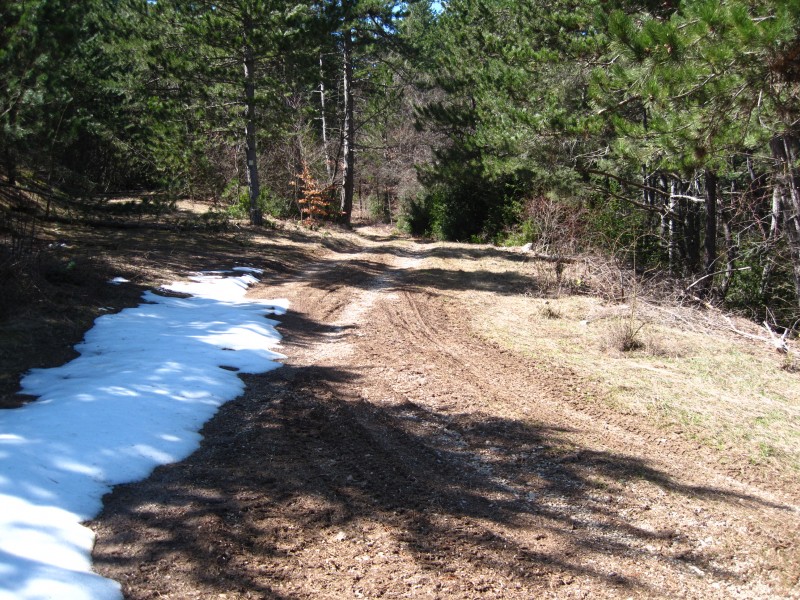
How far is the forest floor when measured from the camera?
10.8 feet

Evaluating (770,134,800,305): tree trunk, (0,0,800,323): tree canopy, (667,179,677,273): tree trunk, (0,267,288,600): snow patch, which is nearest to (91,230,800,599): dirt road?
(0,267,288,600): snow patch

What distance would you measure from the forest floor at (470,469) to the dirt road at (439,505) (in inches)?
0.6

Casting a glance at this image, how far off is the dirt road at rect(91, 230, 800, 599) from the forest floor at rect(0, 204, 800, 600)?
0.05 feet

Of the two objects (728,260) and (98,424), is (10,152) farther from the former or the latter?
(728,260)

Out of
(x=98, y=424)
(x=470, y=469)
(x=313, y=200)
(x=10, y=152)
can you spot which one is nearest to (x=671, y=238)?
(x=470, y=469)

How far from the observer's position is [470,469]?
15.1 feet

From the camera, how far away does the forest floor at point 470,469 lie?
3.30 m

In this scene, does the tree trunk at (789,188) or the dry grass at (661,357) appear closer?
the dry grass at (661,357)

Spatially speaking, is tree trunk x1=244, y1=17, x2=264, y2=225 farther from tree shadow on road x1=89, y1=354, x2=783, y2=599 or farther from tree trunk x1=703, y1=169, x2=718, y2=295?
tree shadow on road x1=89, y1=354, x2=783, y2=599

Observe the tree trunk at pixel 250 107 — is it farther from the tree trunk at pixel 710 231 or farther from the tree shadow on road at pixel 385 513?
the tree shadow on road at pixel 385 513

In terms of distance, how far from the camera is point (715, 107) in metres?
7.06

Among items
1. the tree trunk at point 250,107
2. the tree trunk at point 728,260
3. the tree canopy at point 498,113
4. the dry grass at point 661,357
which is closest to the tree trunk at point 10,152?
the tree canopy at point 498,113

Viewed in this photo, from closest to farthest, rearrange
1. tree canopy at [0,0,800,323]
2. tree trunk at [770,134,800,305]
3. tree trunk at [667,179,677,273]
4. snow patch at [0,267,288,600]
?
1. snow patch at [0,267,288,600]
2. tree canopy at [0,0,800,323]
3. tree trunk at [770,134,800,305]
4. tree trunk at [667,179,677,273]

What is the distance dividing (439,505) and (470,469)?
0.65 meters
